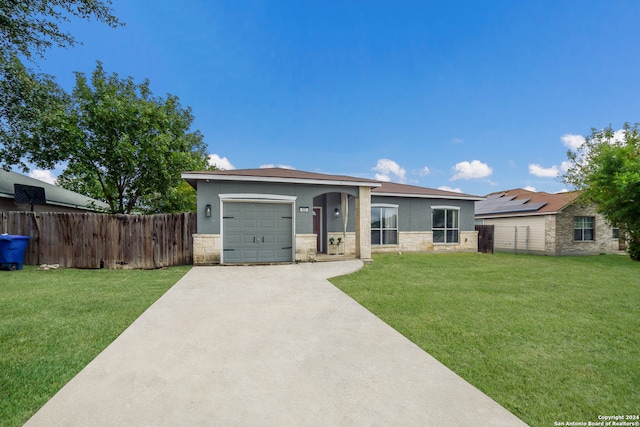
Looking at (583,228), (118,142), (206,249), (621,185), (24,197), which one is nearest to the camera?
(206,249)

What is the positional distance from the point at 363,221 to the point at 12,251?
11.3m

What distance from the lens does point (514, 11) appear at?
11016 millimetres

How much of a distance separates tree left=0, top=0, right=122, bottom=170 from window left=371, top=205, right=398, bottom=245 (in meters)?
11.1

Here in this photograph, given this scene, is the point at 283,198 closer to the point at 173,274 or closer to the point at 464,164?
the point at 173,274

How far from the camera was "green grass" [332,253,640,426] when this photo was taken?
2.21m

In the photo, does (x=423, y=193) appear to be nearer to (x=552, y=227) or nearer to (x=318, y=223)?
(x=318, y=223)

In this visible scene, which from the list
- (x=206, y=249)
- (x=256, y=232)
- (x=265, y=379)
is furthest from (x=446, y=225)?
(x=265, y=379)

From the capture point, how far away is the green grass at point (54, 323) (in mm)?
2260

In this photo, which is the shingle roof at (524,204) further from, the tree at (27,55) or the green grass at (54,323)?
the tree at (27,55)

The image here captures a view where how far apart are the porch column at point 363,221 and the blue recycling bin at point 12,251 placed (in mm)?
10937

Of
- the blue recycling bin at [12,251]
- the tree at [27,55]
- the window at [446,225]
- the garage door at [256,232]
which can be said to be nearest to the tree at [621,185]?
the window at [446,225]

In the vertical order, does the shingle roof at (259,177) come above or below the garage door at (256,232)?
above

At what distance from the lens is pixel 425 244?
13664 mm

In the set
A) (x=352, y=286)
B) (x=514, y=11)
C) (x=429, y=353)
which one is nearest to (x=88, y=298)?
(x=352, y=286)
